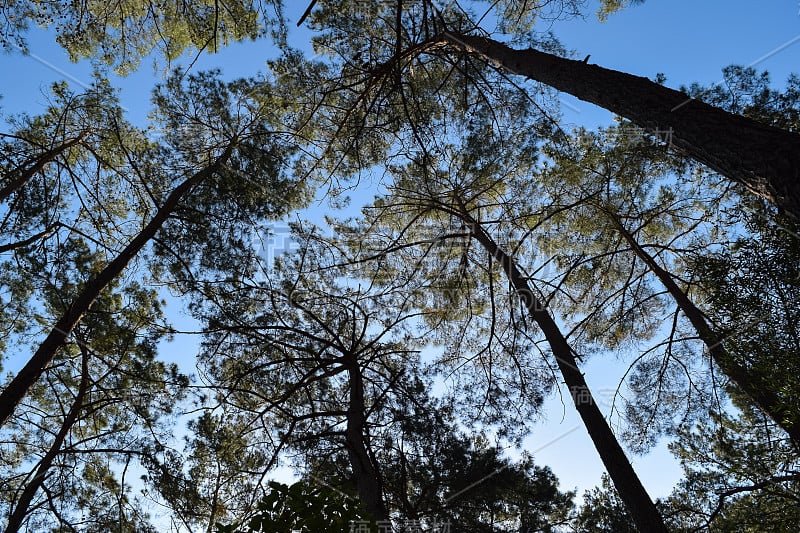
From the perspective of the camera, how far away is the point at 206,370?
6617 mm

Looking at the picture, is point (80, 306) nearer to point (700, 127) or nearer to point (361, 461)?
point (361, 461)

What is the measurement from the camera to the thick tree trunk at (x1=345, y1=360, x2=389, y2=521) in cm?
516

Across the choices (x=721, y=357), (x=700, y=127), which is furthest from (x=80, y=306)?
(x=721, y=357)

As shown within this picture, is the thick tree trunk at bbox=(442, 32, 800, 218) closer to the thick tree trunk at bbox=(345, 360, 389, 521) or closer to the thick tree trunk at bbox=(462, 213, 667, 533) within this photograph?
the thick tree trunk at bbox=(462, 213, 667, 533)

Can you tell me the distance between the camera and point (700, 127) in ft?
10.8

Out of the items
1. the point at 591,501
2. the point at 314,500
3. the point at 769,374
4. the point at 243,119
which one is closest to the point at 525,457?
the point at 591,501

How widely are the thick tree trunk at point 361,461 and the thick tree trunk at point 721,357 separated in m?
3.36

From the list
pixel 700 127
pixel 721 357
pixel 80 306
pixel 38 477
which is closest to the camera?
pixel 700 127

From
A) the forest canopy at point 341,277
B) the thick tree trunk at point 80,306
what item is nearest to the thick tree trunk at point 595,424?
the forest canopy at point 341,277

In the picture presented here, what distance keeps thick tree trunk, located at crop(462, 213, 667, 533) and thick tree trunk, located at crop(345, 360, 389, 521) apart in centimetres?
227

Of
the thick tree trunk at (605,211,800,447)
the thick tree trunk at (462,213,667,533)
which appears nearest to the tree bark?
the thick tree trunk at (462,213,667,533)

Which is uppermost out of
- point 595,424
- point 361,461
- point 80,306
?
point 80,306

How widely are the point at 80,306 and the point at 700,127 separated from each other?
588 centimetres

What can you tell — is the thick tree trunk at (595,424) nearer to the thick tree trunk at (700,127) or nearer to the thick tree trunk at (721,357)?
the thick tree trunk at (721,357)
